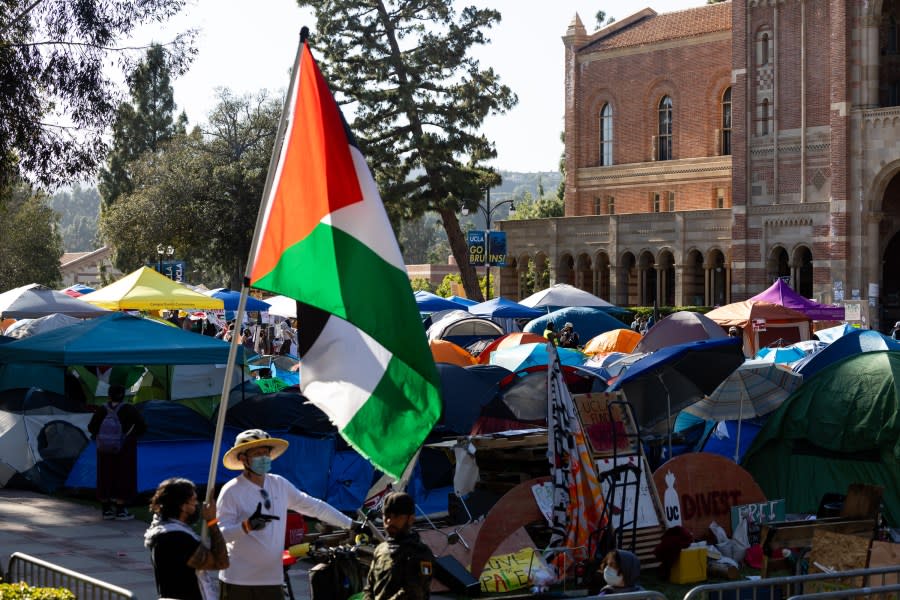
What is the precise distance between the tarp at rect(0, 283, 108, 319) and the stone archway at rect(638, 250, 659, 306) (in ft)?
94.7

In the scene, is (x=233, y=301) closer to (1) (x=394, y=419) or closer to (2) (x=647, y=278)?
(2) (x=647, y=278)

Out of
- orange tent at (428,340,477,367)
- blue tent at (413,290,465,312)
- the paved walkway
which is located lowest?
the paved walkway

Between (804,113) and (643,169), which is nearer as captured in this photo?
(804,113)

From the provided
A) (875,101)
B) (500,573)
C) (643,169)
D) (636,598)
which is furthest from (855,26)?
(636,598)

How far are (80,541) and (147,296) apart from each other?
1495cm

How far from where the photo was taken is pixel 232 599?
665 cm

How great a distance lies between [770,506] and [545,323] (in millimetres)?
17466

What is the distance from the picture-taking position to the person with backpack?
46.6ft

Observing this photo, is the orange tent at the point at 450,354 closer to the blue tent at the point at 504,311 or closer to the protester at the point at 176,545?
the blue tent at the point at 504,311

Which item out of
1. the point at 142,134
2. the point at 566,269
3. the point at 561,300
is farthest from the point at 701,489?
the point at 142,134

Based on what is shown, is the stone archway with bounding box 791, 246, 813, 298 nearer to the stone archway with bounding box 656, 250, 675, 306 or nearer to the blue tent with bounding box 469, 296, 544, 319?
the stone archway with bounding box 656, 250, 675, 306

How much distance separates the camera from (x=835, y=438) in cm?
1358

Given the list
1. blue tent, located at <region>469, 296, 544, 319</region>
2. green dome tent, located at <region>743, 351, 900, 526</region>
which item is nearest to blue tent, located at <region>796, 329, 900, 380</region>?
green dome tent, located at <region>743, 351, 900, 526</region>

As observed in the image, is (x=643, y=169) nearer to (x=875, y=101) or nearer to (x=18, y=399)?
(x=875, y=101)
